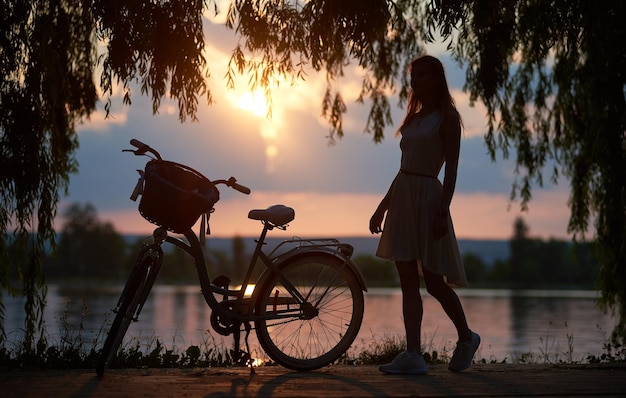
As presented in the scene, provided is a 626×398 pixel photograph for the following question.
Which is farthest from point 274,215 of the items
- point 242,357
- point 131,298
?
point 131,298

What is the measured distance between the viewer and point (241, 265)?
415ft

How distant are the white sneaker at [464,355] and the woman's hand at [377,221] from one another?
2.90 feet

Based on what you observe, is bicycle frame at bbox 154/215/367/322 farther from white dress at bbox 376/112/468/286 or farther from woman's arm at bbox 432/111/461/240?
woman's arm at bbox 432/111/461/240

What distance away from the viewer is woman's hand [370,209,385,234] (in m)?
5.67

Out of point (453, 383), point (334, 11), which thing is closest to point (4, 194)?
point (334, 11)

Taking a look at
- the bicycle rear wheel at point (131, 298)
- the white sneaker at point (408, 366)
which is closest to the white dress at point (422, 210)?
the white sneaker at point (408, 366)

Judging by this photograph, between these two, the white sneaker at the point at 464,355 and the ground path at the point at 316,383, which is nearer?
the ground path at the point at 316,383

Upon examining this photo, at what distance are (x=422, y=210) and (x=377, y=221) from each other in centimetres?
36

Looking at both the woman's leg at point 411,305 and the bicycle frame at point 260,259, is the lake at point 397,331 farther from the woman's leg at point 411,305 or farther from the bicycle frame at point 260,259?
the woman's leg at point 411,305

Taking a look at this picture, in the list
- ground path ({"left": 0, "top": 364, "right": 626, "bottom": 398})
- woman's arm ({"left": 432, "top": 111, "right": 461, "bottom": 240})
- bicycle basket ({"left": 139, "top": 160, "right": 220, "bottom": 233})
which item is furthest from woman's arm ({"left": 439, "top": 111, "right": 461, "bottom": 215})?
bicycle basket ({"left": 139, "top": 160, "right": 220, "bottom": 233})

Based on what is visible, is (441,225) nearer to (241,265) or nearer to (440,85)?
(440,85)

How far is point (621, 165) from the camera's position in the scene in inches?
319

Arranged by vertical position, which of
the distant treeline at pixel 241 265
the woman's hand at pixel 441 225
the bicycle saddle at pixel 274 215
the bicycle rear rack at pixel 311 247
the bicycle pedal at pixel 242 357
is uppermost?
the distant treeline at pixel 241 265

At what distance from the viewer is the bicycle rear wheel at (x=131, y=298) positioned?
5203mm
